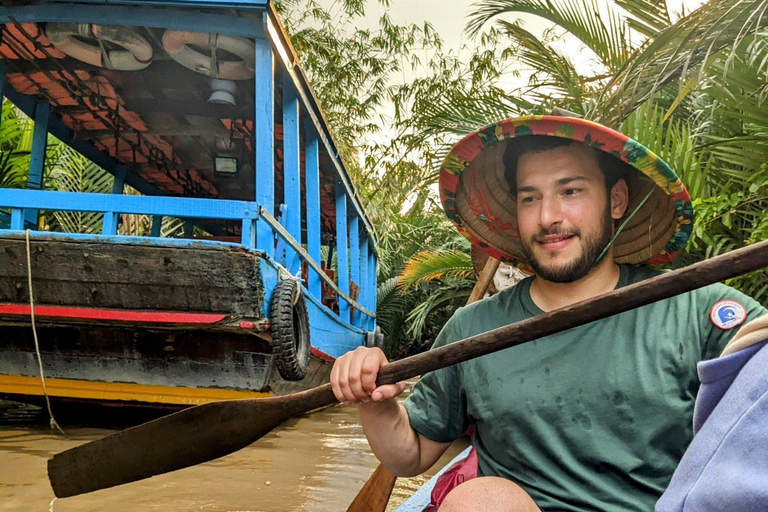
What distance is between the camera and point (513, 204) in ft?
6.02

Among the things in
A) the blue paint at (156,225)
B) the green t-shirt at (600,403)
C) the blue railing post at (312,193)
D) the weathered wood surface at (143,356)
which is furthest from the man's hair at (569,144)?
the blue paint at (156,225)

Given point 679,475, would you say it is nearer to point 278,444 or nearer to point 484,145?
point 484,145

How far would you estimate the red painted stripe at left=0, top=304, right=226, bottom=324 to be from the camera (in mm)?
3959

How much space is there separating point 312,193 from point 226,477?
2.93 metres

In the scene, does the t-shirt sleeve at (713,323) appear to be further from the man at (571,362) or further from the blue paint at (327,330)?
the blue paint at (327,330)

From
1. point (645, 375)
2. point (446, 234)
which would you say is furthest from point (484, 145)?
point (446, 234)

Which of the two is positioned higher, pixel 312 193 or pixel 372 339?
pixel 312 193

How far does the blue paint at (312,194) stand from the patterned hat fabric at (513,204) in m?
3.85

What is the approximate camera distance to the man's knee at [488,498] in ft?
3.79

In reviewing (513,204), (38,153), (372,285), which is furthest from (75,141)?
(513,204)

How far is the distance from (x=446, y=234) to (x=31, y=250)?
11191mm

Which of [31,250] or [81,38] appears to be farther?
[81,38]

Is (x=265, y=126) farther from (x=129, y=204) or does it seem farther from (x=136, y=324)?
(x=136, y=324)

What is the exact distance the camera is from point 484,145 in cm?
163
